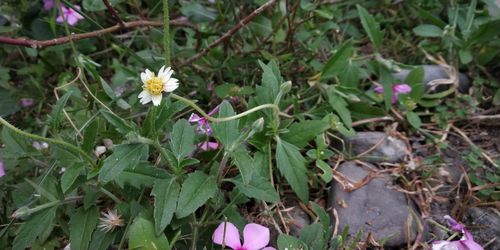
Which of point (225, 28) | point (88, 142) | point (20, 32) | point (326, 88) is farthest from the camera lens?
→ point (20, 32)

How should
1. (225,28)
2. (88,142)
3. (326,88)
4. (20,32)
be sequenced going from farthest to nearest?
1. (20,32)
2. (225,28)
3. (326,88)
4. (88,142)

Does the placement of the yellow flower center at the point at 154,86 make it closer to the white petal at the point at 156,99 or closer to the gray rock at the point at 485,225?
the white petal at the point at 156,99

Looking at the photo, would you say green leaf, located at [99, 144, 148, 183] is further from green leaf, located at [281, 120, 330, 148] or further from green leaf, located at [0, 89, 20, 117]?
green leaf, located at [0, 89, 20, 117]

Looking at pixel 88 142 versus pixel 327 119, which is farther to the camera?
pixel 327 119

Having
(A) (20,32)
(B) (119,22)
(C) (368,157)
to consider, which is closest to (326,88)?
(C) (368,157)

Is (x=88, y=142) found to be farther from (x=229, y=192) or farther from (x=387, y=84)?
(x=387, y=84)

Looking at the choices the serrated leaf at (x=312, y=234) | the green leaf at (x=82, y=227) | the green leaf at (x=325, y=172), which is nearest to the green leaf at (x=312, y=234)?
the serrated leaf at (x=312, y=234)

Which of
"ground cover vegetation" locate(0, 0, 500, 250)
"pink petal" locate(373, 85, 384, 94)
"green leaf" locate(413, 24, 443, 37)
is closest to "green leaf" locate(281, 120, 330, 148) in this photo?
"ground cover vegetation" locate(0, 0, 500, 250)
